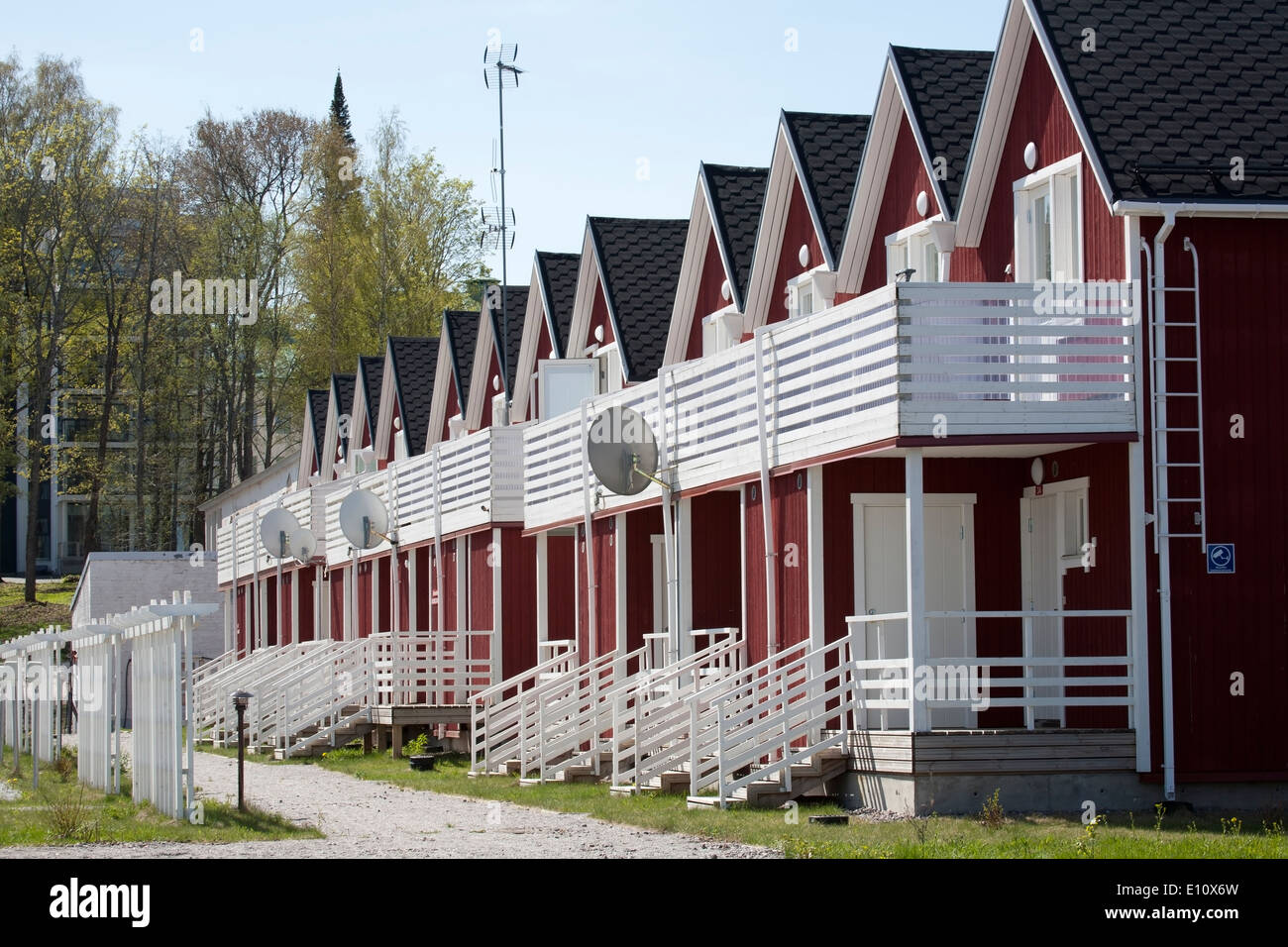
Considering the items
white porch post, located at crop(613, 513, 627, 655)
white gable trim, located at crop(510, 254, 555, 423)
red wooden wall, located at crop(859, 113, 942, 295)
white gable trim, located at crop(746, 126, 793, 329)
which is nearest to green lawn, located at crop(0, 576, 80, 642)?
white gable trim, located at crop(510, 254, 555, 423)

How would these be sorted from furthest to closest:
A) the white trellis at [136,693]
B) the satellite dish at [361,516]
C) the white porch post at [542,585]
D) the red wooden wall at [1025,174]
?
the satellite dish at [361,516] → the white porch post at [542,585] → the red wooden wall at [1025,174] → the white trellis at [136,693]

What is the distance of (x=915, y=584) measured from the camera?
691 inches

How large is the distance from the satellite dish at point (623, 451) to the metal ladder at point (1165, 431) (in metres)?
7.19

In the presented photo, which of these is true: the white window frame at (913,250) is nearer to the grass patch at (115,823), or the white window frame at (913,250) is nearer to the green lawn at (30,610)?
the grass patch at (115,823)

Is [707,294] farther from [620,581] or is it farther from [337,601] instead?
[337,601]

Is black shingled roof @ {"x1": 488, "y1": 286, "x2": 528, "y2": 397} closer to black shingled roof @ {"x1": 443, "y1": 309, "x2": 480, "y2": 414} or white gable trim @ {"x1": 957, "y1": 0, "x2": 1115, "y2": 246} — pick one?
black shingled roof @ {"x1": 443, "y1": 309, "x2": 480, "y2": 414}

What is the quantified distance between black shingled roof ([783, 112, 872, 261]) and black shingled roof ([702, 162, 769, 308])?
5.00 feet

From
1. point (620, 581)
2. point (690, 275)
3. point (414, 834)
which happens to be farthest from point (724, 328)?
point (414, 834)

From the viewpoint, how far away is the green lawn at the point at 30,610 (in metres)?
55.5

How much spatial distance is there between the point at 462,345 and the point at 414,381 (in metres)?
3.98

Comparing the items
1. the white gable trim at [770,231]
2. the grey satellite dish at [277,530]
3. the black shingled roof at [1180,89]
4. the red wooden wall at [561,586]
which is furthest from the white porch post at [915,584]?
the grey satellite dish at [277,530]
